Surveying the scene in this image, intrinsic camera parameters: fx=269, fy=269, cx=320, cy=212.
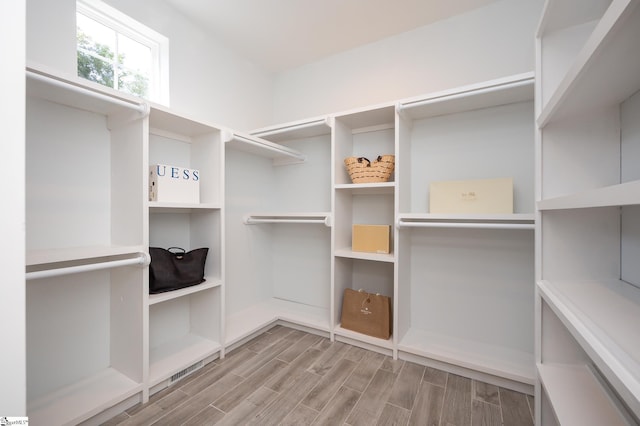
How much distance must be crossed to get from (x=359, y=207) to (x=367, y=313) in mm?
895

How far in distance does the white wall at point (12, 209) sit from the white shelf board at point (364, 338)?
1767mm

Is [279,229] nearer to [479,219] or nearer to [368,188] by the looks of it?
[368,188]

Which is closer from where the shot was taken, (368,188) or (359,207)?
(368,188)

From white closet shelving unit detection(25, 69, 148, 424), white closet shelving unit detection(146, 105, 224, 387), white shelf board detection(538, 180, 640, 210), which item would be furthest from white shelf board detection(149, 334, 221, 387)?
white shelf board detection(538, 180, 640, 210)

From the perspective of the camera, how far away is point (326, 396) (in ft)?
5.05

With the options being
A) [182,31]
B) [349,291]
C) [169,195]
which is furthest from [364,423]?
[182,31]

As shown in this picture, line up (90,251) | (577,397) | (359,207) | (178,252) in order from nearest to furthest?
(577,397)
(90,251)
(178,252)
(359,207)

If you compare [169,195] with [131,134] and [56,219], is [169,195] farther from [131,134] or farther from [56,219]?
[56,219]

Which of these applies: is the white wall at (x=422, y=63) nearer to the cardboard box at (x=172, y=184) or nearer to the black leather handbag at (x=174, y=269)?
the cardboard box at (x=172, y=184)

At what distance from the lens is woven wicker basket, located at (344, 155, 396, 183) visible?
2021mm

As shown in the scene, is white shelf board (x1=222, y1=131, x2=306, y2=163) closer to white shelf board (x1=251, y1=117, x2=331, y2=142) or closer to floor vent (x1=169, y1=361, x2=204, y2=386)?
white shelf board (x1=251, y1=117, x2=331, y2=142)

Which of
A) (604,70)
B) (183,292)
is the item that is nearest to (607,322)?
(604,70)

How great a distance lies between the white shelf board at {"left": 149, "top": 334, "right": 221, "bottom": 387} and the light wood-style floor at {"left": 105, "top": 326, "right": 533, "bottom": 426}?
0.31 feet

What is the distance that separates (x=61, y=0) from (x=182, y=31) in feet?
2.43
